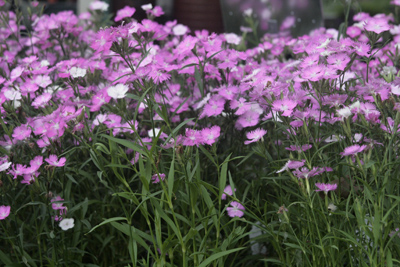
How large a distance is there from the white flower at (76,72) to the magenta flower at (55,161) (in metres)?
0.27

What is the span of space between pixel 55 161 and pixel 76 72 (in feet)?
1.00

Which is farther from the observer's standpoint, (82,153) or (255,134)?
(82,153)

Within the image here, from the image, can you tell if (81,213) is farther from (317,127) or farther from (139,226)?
(317,127)

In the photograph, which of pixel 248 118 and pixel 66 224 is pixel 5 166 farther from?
pixel 248 118

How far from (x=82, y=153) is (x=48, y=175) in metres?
0.31

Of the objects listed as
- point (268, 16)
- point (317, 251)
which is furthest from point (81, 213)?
point (268, 16)

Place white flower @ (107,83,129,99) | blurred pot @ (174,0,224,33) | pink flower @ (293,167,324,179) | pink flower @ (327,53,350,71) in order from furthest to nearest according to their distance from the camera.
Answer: blurred pot @ (174,0,224,33) → white flower @ (107,83,129,99) → pink flower @ (327,53,350,71) → pink flower @ (293,167,324,179)

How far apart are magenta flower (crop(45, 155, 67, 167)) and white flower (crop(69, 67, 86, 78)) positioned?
0.90 feet

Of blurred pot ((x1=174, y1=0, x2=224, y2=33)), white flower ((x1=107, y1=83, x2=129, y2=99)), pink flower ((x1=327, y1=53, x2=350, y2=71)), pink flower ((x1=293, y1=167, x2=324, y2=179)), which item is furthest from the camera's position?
blurred pot ((x1=174, y1=0, x2=224, y2=33))

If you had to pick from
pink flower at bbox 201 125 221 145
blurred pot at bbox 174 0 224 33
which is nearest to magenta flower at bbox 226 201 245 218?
pink flower at bbox 201 125 221 145

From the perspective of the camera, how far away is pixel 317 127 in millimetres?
1226

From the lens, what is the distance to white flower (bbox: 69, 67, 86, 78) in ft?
4.57

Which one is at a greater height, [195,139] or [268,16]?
[195,139]

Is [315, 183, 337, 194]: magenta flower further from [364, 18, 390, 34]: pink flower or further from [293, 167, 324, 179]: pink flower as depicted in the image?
[364, 18, 390, 34]: pink flower
